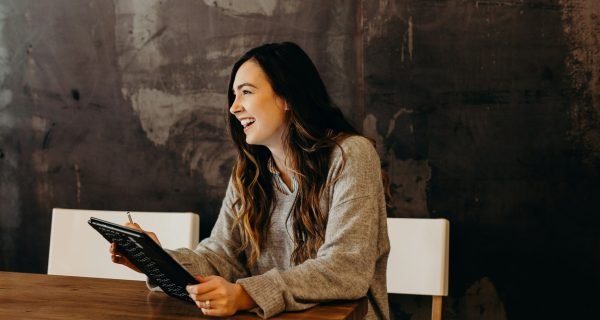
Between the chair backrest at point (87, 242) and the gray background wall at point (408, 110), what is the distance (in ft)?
1.17

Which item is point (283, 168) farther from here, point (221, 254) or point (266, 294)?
point (266, 294)

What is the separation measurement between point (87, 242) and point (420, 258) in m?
1.31

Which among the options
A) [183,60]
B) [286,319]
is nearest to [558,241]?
[286,319]

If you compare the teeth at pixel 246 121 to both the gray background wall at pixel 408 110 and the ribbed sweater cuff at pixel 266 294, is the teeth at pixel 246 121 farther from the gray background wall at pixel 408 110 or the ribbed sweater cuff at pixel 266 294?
the gray background wall at pixel 408 110

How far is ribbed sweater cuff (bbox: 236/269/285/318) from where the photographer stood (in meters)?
1.39

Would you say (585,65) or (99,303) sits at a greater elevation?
(585,65)

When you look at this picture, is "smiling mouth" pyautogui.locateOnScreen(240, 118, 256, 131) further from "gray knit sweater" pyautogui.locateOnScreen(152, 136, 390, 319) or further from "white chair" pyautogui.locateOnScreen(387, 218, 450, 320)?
"white chair" pyautogui.locateOnScreen(387, 218, 450, 320)

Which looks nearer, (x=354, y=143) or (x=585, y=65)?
(x=354, y=143)

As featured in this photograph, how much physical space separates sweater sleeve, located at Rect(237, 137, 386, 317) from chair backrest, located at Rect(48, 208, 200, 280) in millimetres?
1032

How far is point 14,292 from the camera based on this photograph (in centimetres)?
168

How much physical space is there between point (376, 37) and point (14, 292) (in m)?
1.63

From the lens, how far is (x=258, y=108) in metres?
1.83

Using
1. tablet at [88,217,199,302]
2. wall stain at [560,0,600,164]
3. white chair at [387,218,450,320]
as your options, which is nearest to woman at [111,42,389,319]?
tablet at [88,217,199,302]

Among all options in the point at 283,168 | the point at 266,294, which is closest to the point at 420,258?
the point at 283,168
